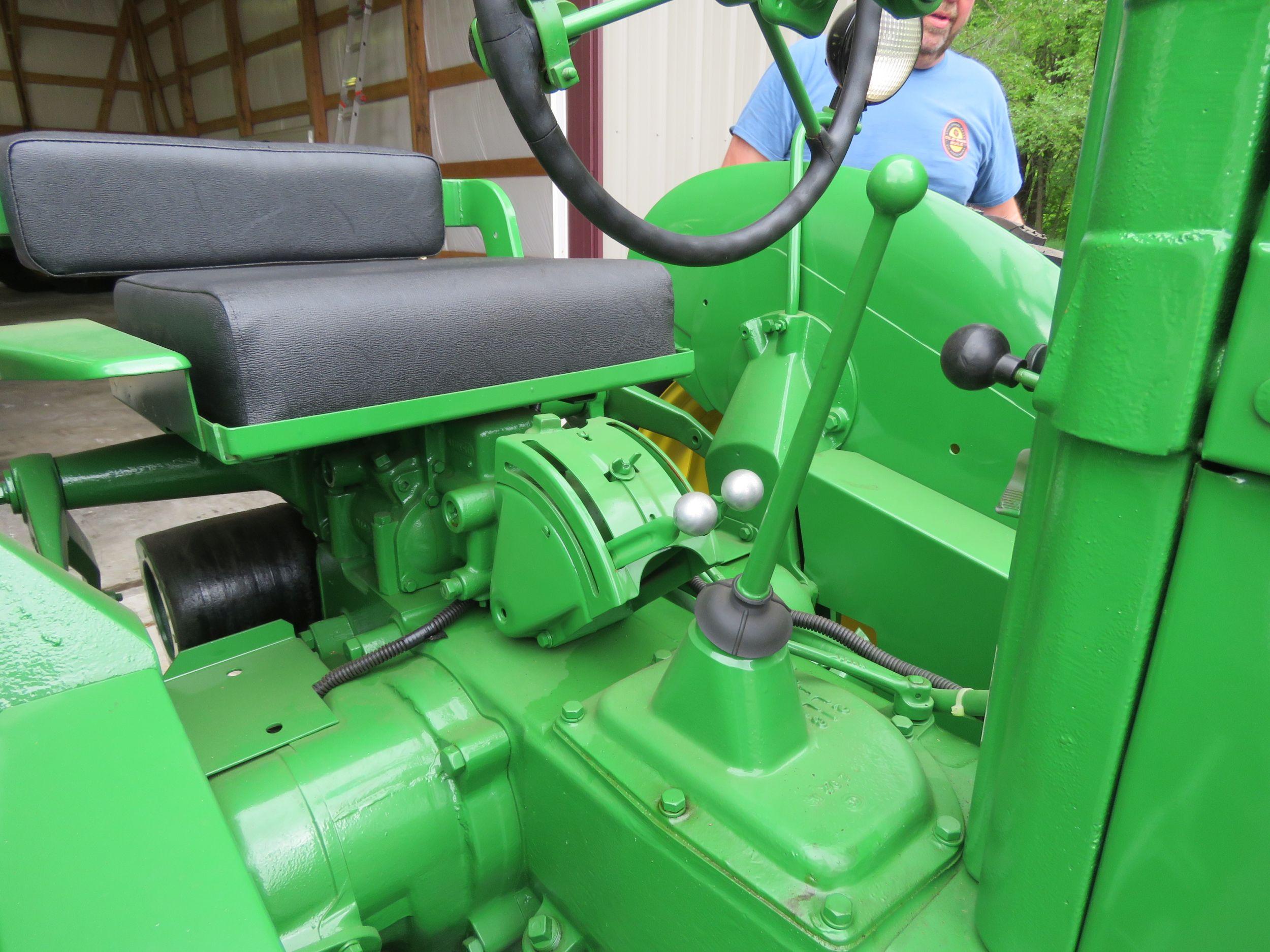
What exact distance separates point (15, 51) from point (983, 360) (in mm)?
14629

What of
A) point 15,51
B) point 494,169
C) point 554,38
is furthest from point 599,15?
point 15,51

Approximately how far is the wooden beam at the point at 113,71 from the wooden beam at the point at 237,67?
10.1 feet

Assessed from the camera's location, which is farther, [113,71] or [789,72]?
[113,71]

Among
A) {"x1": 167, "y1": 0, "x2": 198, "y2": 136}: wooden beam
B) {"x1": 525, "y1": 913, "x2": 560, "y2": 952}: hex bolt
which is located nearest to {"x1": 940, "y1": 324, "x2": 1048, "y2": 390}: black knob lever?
{"x1": 525, "y1": 913, "x2": 560, "y2": 952}: hex bolt

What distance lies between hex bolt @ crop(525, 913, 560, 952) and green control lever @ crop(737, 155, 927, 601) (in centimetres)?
51

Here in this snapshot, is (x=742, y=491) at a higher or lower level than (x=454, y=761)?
higher

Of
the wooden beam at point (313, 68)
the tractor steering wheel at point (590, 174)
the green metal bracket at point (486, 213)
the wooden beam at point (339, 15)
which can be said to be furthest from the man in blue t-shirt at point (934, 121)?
the wooden beam at point (313, 68)

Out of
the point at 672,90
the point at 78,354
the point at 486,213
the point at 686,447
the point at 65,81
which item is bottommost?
the point at 686,447

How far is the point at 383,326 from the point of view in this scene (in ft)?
3.43

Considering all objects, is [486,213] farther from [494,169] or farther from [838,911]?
[494,169]

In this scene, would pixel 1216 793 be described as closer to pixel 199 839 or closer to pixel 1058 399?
pixel 1058 399

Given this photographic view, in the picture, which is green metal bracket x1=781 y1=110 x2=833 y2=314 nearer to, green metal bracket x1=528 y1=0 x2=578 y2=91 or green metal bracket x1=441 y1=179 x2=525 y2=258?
green metal bracket x1=441 y1=179 x2=525 y2=258

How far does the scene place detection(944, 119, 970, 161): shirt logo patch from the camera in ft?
5.90

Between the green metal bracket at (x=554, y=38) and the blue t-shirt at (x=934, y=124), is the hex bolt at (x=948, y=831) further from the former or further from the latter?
the blue t-shirt at (x=934, y=124)
